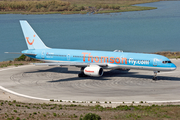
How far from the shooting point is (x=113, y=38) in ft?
379

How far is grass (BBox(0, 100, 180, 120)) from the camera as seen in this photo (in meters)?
24.9

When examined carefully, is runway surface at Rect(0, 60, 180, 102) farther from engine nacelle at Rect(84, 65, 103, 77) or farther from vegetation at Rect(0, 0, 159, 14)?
vegetation at Rect(0, 0, 159, 14)

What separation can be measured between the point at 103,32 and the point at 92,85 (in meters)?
88.0

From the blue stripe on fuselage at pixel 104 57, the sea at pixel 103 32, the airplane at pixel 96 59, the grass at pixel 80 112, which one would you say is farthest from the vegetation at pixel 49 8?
the grass at pixel 80 112

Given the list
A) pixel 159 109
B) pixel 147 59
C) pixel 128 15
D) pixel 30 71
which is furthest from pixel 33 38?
pixel 128 15

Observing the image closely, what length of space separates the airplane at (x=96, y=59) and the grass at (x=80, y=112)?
13.5 metres

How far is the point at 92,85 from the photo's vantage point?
138 feet

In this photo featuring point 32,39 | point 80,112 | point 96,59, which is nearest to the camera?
point 80,112

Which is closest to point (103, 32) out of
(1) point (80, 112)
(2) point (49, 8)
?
(2) point (49, 8)

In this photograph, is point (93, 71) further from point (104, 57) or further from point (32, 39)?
point (32, 39)

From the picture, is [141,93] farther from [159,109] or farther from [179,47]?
[179,47]

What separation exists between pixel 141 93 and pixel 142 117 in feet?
42.3

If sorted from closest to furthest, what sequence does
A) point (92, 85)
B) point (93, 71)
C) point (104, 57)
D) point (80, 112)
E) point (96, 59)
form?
point (80, 112)
point (92, 85)
point (93, 71)
point (104, 57)
point (96, 59)

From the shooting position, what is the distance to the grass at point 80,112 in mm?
24922
